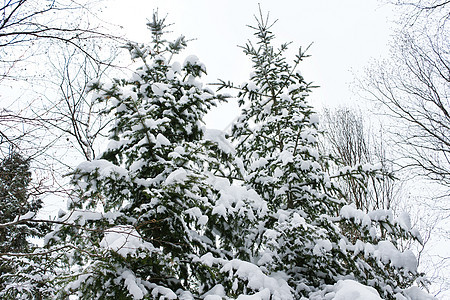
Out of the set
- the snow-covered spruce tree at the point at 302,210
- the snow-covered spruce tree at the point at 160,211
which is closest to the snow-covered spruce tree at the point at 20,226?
the snow-covered spruce tree at the point at 160,211

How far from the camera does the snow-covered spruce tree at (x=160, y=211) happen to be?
2902mm

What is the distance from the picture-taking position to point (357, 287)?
256cm

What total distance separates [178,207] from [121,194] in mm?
940

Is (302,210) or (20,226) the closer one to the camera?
(20,226)

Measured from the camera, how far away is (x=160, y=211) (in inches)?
140

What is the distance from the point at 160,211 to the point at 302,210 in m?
2.52

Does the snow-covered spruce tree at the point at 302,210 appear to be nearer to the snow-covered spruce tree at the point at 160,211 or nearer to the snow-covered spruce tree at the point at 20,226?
the snow-covered spruce tree at the point at 160,211

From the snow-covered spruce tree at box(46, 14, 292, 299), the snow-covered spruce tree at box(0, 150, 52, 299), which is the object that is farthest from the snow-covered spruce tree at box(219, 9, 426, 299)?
the snow-covered spruce tree at box(0, 150, 52, 299)

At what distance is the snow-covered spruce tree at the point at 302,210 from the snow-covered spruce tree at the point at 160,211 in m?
0.53

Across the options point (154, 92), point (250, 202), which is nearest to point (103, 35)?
point (154, 92)

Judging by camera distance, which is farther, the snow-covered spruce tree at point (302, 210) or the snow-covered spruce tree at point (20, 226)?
the snow-covered spruce tree at point (302, 210)

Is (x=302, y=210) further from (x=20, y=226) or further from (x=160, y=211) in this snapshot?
(x=20, y=226)

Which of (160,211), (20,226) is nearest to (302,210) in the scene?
(160,211)

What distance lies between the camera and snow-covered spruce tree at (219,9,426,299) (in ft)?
12.2
